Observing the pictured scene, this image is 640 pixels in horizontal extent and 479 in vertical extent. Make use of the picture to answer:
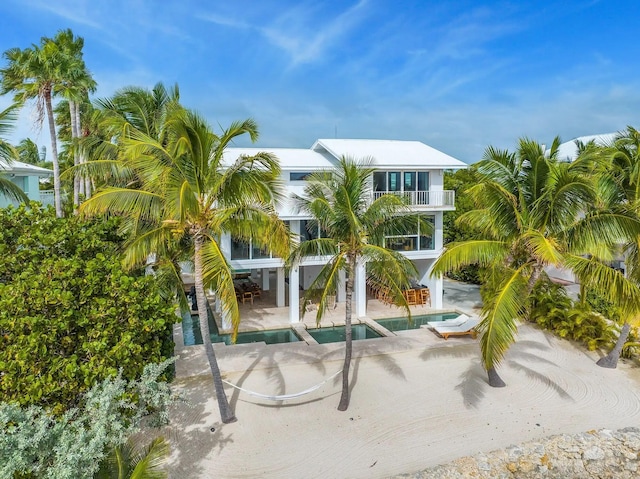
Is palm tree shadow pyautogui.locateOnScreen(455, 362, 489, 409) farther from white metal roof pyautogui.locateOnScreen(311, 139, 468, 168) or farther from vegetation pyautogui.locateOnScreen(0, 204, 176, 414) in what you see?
white metal roof pyautogui.locateOnScreen(311, 139, 468, 168)

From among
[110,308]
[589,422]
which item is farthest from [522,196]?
[110,308]

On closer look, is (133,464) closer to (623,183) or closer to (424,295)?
(623,183)

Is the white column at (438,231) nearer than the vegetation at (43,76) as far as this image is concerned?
No

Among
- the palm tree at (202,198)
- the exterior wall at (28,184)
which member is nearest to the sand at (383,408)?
the palm tree at (202,198)

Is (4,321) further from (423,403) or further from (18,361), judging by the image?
(423,403)

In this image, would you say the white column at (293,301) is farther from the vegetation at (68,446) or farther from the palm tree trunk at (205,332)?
the vegetation at (68,446)

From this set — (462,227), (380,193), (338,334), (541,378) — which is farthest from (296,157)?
(541,378)
